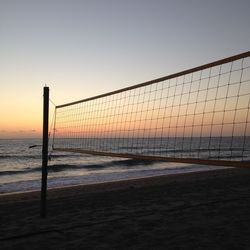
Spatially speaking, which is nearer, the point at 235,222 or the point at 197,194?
the point at 235,222

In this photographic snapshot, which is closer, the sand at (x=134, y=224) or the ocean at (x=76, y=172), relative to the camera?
the sand at (x=134, y=224)

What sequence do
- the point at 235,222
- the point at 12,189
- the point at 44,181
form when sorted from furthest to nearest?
the point at 12,189, the point at 44,181, the point at 235,222

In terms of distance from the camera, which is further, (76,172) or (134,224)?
(76,172)

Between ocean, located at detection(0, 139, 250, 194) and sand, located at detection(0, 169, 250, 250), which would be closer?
sand, located at detection(0, 169, 250, 250)

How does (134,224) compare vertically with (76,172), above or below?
above

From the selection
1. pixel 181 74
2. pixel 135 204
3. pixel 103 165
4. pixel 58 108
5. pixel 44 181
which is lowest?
pixel 103 165

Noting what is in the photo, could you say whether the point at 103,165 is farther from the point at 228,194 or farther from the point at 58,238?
the point at 58,238

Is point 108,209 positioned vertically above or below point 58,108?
below

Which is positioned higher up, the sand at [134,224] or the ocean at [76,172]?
the sand at [134,224]

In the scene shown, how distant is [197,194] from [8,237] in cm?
432

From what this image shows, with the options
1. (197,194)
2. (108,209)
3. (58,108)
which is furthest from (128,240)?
(58,108)

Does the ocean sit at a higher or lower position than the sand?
lower

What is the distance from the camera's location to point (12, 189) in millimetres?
13516

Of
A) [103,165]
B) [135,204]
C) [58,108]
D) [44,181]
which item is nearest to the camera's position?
[44,181]
